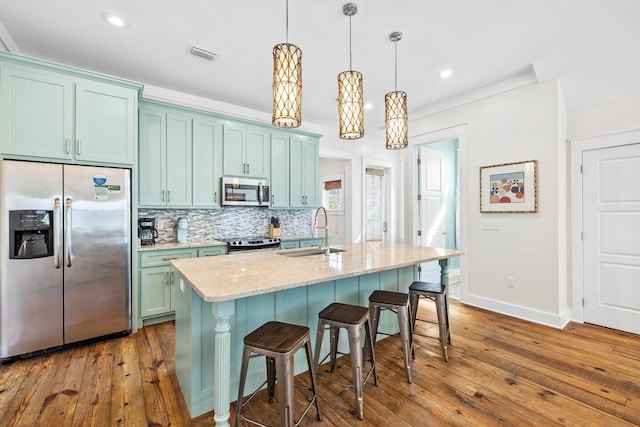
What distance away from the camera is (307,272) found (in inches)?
71.5

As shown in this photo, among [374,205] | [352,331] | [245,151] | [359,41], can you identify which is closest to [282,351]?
[352,331]

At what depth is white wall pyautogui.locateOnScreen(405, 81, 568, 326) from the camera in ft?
10.5

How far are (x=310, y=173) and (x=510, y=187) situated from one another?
2.79 meters

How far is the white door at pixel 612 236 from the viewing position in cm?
303

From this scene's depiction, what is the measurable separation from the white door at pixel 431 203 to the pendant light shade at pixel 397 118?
2.50 metres

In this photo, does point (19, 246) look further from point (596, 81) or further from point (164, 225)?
point (596, 81)

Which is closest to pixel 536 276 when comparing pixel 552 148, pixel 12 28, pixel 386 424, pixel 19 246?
pixel 552 148

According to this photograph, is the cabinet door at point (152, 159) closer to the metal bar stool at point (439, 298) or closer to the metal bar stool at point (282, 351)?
the metal bar stool at point (282, 351)

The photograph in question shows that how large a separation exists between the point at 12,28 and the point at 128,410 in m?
3.17

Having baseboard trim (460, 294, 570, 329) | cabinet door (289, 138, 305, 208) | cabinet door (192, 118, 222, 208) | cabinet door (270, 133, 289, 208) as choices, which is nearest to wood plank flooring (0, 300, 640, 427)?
baseboard trim (460, 294, 570, 329)

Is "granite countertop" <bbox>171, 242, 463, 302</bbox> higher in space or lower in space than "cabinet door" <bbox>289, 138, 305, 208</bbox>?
lower

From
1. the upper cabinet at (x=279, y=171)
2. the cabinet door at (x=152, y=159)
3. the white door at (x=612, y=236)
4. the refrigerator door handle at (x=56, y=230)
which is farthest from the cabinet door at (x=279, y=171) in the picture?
the white door at (x=612, y=236)

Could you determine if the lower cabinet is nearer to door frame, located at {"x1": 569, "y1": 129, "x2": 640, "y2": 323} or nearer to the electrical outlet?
the electrical outlet

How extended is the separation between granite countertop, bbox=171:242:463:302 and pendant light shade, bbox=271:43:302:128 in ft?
3.12
